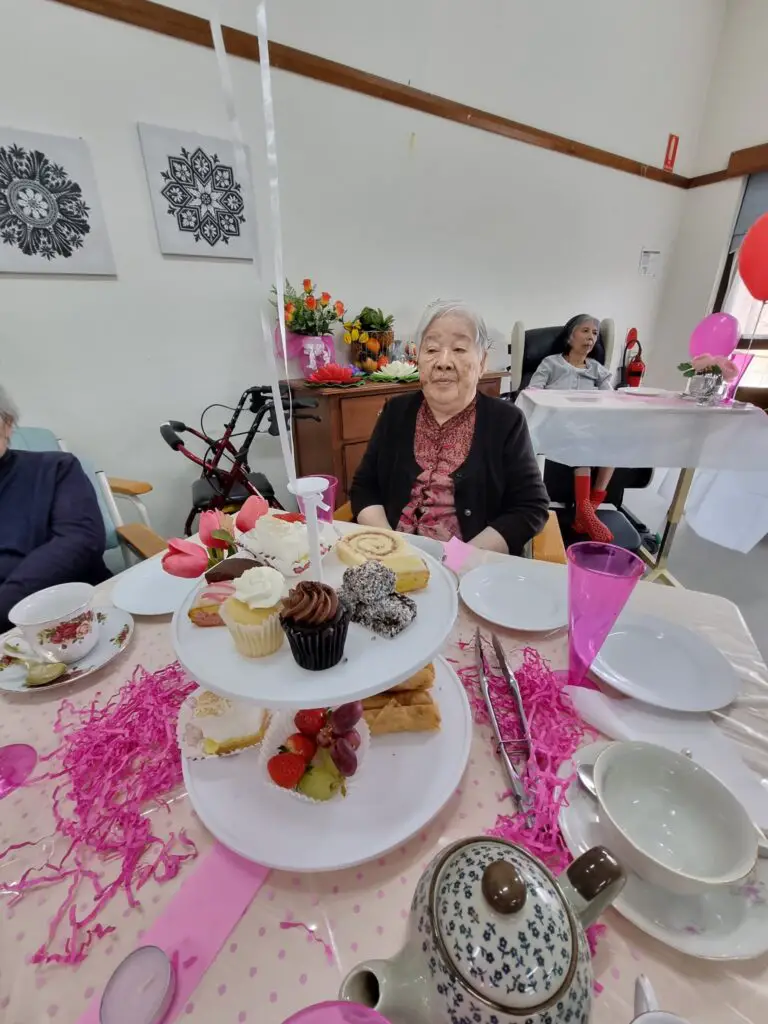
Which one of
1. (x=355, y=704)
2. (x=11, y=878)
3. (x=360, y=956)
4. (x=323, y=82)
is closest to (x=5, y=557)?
(x=11, y=878)

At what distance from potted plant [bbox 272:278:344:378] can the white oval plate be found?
6.99 feet

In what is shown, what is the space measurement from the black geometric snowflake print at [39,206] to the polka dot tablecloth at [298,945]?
219 cm

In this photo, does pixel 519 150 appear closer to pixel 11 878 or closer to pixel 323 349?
pixel 323 349

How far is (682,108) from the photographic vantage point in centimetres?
385

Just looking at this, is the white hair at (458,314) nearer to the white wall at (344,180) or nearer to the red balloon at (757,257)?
the white wall at (344,180)

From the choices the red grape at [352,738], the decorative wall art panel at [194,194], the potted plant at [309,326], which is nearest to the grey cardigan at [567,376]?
the potted plant at [309,326]

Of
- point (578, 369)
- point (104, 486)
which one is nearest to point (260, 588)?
point (104, 486)

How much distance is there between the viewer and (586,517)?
2156 mm

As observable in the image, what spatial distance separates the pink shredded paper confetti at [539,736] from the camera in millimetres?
460

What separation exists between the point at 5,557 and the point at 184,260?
5.41 ft

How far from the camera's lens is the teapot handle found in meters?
0.32

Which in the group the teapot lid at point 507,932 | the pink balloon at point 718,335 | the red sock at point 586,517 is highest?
the pink balloon at point 718,335

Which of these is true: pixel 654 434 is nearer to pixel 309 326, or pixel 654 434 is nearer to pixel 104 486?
pixel 309 326

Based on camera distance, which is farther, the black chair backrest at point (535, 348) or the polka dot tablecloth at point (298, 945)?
the black chair backrest at point (535, 348)
